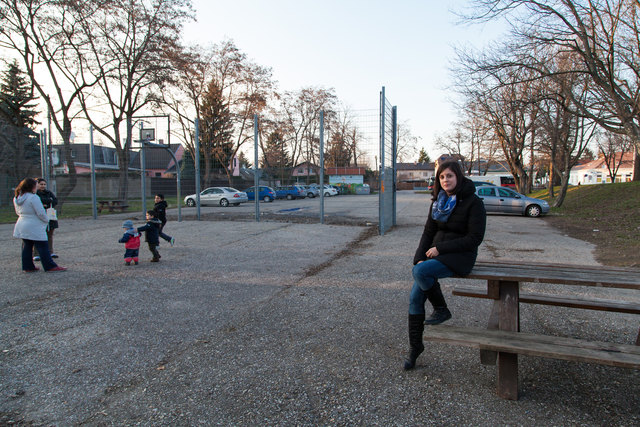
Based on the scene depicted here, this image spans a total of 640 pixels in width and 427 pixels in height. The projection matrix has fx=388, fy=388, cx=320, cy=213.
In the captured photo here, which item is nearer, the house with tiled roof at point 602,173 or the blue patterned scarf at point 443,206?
the blue patterned scarf at point 443,206

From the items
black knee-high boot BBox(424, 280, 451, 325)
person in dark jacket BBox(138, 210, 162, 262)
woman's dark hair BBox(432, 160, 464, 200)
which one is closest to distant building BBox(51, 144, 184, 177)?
person in dark jacket BBox(138, 210, 162, 262)

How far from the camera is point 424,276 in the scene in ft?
10.2

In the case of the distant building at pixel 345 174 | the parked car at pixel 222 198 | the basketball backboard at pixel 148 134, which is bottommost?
the parked car at pixel 222 198

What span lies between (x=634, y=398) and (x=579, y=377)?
35 centimetres

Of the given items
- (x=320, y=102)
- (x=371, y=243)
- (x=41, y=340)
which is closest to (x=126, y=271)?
(x=41, y=340)

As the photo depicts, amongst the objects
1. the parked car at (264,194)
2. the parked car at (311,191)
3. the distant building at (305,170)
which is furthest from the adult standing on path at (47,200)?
the parked car at (311,191)

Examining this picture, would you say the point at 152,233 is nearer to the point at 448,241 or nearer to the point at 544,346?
the point at 448,241

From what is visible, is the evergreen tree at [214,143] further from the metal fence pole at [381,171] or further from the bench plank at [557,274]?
the bench plank at [557,274]

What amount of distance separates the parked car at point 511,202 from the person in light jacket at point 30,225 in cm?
1773

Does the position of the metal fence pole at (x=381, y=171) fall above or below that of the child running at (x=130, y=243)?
above

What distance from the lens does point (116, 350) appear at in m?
3.48

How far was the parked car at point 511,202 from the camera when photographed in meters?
18.8

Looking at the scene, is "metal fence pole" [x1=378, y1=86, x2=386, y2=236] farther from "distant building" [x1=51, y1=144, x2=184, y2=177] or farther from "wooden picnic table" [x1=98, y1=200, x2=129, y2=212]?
"wooden picnic table" [x1=98, y1=200, x2=129, y2=212]

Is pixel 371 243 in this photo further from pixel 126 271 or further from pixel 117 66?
pixel 117 66
